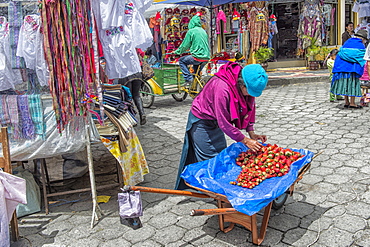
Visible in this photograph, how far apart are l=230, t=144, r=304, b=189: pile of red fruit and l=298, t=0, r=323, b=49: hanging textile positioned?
11444mm

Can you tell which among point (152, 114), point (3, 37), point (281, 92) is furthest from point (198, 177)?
point (281, 92)

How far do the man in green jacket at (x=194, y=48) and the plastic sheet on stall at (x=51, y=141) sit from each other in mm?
5548

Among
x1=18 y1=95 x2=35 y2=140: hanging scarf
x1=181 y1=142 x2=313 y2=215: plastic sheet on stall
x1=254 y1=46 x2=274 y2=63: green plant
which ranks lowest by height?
x1=181 y1=142 x2=313 y2=215: plastic sheet on stall

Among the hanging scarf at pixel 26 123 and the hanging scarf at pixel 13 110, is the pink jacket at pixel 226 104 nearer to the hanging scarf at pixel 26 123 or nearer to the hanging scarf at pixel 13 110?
the hanging scarf at pixel 26 123

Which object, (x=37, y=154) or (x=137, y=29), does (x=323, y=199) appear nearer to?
(x=137, y=29)

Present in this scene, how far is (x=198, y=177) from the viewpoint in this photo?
10.6ft

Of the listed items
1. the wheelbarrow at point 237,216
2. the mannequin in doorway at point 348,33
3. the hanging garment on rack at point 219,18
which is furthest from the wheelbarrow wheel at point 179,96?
the wheelbarrow at point 237,216

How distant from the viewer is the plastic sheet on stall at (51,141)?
3.77 m

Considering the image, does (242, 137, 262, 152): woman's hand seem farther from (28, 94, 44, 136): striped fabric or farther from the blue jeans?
the blue jeans

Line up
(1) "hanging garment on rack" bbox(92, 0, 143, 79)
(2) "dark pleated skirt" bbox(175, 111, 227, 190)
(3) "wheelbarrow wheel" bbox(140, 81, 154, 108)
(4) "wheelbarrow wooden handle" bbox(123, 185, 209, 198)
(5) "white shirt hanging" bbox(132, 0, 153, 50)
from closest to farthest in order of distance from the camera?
(4) "wheelbarrow wooden handle" bbox(123, 185, 209, 198)
(2) "dark pleated skirt" bbox(175, 111, 227, 190)
(1) "hanging garment on rack" bbox(92, 0, 143, 79)
(5) "white shirt hanging" bbox(132, 0, 153, 50)
(3) "wheelbarrow wheel" bbox(140, 81, 154, 108)

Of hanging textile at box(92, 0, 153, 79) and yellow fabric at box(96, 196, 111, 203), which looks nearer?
hanging textile at box(92, 0, 153, 79)

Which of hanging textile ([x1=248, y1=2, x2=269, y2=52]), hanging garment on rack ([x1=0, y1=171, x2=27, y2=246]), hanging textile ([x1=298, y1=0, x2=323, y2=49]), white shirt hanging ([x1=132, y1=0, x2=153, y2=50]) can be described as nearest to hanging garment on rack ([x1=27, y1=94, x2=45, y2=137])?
hanging garment on rack ([x1=0, y1=171, x2=27, y2=246])

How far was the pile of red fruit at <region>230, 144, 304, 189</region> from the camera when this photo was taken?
3225 mm

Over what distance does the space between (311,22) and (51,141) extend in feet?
40.1
